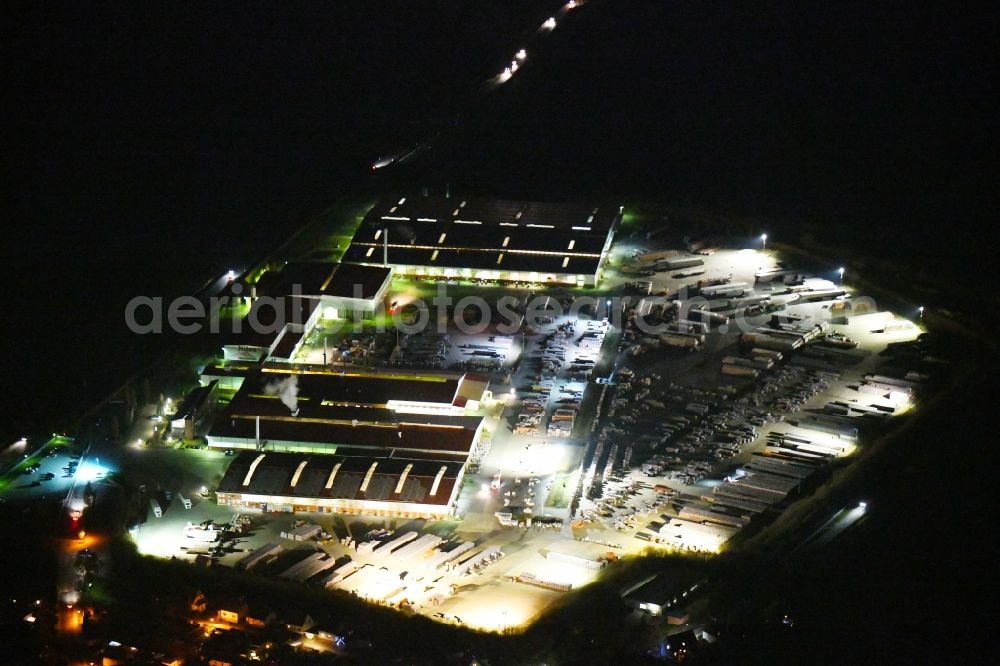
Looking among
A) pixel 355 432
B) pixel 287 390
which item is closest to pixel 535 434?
pixel 355 432

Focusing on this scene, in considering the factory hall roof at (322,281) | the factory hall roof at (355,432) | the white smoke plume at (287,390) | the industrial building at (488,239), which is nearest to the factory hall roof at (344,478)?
the factory hall roof at (355,432)

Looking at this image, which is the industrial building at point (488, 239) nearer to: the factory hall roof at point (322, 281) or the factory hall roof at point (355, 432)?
the factory hall roof at point (322, 281)

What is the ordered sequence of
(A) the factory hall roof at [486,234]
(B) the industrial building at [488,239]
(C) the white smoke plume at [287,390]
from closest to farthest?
(C) the white smoke plume at [287,390] → (B) the industrial building at [488,239] → (A) the factory hall roof at [486,234]

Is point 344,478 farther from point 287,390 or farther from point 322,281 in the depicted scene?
point 322,281

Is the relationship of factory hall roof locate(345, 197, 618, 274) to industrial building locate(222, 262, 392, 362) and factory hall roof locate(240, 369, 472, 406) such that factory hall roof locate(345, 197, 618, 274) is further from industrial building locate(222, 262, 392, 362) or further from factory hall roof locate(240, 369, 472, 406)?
factory hall roof locate(240, 369, 472, 406)

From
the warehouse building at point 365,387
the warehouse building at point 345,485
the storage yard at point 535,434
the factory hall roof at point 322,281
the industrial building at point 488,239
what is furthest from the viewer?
the industrial building at point 488,239

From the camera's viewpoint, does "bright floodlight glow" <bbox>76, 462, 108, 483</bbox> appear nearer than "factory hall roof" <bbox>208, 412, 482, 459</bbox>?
Yes

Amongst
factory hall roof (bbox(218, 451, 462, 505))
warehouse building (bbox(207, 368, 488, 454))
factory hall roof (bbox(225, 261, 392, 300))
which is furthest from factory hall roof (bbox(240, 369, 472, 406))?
factory hall roof (bbox(225, 261, 392, 300))
